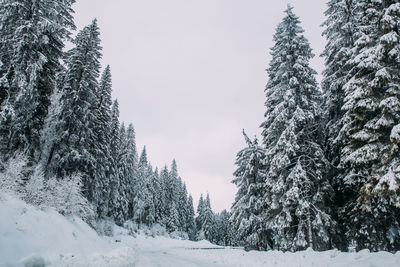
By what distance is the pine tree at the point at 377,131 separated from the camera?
34.8 ft

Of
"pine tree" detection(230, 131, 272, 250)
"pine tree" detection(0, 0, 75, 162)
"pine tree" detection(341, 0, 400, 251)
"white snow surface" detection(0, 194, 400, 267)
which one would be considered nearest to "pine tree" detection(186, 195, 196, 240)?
"pine tree" detection(230, 131, 272, 250)

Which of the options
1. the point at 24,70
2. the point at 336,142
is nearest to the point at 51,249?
the point at 24,70

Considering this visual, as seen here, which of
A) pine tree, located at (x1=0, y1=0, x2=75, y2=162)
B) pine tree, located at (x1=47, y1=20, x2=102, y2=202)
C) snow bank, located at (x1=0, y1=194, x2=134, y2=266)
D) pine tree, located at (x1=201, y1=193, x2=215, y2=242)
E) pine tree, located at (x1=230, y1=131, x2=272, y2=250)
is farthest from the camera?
pine tree, located at (x1=201, y1=193, x2=215, y2=242)

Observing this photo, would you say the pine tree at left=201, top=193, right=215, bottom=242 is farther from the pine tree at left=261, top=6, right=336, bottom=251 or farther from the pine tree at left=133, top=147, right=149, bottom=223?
the pine tree at left=261, top=6, right=336, bottom=251

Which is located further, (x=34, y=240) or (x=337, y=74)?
(x=337, y=74)

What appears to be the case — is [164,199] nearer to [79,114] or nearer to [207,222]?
[207,222]

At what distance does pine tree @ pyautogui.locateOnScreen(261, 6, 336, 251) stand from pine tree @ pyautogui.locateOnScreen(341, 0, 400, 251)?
6.39ft

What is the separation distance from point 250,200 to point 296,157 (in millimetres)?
6891

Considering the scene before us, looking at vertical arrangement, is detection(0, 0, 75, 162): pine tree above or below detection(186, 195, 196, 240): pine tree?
above

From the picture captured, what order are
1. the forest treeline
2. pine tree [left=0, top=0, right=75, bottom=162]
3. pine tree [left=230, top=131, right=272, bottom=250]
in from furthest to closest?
pine tree [left=230, top=131, right=272, bottom=250], pine tree [left=0, top=0, right=75, bottom=162], the forest treeline

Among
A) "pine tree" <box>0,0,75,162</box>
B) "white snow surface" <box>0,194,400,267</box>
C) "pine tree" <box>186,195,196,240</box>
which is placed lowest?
"white snow surface" <box>0,194,400,267</box>

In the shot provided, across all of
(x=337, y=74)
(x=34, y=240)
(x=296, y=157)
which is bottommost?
(x=34, y=240)

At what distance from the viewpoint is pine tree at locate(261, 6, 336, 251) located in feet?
49.3

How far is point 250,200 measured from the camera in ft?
72.3
